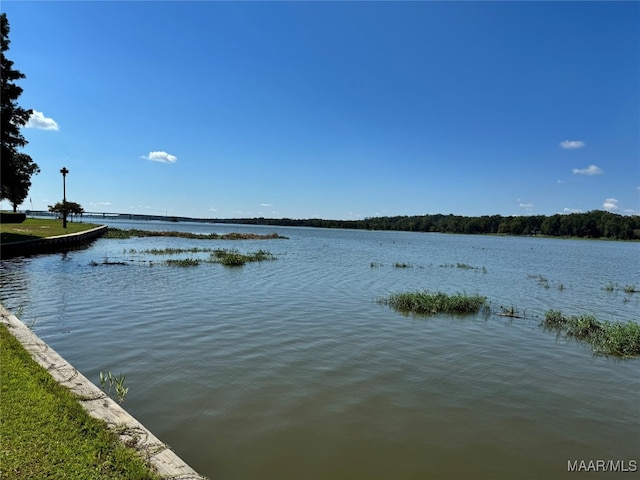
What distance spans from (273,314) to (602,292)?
21.8 m

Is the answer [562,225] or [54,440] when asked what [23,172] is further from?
[562,225]

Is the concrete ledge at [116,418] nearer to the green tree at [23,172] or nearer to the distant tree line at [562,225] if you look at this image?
the green tree at [23,172]

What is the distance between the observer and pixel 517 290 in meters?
23.7

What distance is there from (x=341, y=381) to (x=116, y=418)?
4851 millimetres

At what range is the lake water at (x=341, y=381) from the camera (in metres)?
5.95

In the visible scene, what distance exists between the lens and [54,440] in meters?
4.43

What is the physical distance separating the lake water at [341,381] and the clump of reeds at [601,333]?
595 millimetres

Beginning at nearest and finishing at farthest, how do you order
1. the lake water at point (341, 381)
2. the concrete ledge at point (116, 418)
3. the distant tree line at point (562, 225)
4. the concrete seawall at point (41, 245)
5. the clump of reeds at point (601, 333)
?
1. the concrete ledge at point (116, 418)
2. the lake water at point (341, 381)
3. the clump of reeds at point (601, 333)
4. the concrete seawall at point (41, 245)
5. the distant tree line at point (562, 225)

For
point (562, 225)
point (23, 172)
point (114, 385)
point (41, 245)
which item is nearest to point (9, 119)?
point (23, 172)

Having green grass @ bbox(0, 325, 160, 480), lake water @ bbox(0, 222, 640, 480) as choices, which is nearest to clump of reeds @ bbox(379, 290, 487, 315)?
lake water @ bbox(0, 222, 640, 480)

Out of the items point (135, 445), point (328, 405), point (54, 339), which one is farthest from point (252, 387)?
point (54, 339)

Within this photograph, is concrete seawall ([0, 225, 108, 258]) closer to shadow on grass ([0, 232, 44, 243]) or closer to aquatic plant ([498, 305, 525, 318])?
shadow on grass ([0, 232, 44, 243])

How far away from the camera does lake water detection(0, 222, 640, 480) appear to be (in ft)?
19.5

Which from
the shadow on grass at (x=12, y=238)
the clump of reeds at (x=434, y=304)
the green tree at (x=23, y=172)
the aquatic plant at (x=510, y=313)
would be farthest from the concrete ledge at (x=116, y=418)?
the green tree at (x=23, y=172)
